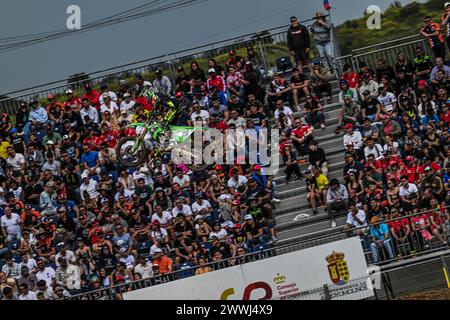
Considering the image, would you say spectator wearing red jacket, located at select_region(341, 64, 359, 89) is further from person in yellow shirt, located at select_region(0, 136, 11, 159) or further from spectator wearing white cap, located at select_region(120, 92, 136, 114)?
person in yellow shirt, located at select_region(0, 136, 11, 159)

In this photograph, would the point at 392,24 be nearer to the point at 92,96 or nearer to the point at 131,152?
the point at 92,96

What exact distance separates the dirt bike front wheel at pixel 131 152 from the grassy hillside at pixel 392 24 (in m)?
36.4

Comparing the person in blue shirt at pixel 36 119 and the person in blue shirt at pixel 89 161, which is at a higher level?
the person in blue shirt at pixel 36 119

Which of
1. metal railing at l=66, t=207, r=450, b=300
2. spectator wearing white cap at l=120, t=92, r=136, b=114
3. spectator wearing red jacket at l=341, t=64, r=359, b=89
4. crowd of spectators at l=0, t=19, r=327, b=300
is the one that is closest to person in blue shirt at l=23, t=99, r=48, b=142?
crowd of spectators at l=0, t=19, r=327, b=300

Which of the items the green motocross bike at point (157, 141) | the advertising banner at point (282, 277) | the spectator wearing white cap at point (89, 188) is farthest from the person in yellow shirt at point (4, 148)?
the advertising banner at point (282, 277)

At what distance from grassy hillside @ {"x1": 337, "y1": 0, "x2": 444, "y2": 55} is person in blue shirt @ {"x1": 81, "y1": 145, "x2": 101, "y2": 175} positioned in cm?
3404

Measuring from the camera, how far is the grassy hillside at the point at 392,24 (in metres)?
55.5

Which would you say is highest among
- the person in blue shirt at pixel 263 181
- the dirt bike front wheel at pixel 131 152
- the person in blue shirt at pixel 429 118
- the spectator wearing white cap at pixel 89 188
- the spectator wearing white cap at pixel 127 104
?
the spectator wearing white cap at pixel 127 104

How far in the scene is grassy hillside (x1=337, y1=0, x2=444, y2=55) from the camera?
55.5 m

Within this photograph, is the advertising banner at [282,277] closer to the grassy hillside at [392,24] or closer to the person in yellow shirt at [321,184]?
the person in yellow shirt at [321,184]

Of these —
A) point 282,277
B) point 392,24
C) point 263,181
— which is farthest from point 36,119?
point 392,24

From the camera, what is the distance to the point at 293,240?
740 inches
